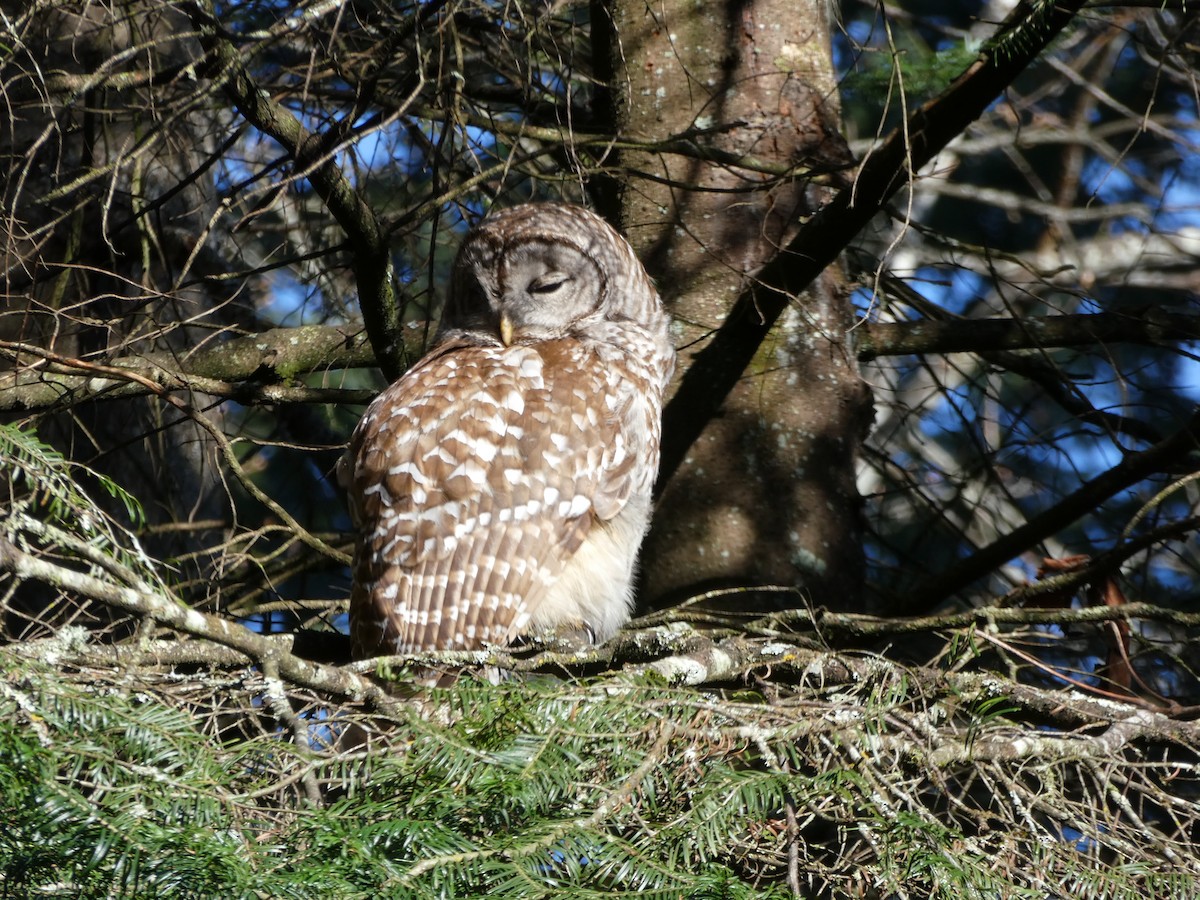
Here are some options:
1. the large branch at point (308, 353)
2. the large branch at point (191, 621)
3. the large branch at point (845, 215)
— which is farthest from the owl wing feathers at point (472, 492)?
the large branch at point (191, 621)

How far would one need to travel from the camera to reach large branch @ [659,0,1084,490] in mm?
2654

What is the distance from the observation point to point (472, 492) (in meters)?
3.17

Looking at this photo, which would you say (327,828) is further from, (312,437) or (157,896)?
(312,437)

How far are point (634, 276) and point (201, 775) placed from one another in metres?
2.71

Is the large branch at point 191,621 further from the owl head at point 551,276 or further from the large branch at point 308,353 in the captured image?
the owl head at point 551,276

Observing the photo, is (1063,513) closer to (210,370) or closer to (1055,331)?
(1055,331)

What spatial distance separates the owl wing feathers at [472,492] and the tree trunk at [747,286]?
46 centimetres

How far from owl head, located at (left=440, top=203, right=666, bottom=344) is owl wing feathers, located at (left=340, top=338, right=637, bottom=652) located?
551 mm

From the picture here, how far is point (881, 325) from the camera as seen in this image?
12.8 ft

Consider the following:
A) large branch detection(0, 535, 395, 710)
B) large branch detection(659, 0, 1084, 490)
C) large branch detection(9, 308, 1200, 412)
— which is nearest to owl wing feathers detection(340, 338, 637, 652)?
large branch detection(9, 308, 1200, 412)

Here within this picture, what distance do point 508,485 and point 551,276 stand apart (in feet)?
3.34

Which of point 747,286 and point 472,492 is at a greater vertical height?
point 747,286

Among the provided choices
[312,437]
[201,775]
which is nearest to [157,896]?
[201,775]

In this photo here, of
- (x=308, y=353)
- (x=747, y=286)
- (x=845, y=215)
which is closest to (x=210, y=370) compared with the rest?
(x=308, y=353)
